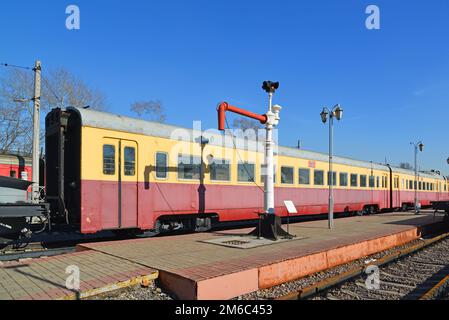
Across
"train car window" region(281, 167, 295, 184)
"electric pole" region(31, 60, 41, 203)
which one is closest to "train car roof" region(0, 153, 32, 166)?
"electric pole" region(31, 60, 41, 203)

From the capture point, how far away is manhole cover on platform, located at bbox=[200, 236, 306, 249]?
9086 mm

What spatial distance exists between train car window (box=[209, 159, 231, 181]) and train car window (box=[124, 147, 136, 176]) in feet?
9.53

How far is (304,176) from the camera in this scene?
16844 millimetres

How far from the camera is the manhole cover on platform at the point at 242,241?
9086mm

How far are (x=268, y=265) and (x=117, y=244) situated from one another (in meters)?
4.00

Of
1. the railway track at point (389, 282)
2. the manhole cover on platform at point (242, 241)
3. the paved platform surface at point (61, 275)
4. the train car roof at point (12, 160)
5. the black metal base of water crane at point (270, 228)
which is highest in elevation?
the train car roof at point (12, 160)

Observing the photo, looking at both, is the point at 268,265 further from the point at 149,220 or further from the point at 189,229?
the point at 189,229

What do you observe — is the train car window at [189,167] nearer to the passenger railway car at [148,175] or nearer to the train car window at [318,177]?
the passenger railway car at [148,175]

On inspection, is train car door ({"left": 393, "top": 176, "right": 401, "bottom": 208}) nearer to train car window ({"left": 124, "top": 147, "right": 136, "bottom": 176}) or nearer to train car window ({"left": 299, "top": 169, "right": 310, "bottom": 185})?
train car window ({"left": 299, "top": 169, "right": 310, "bottom": 185})

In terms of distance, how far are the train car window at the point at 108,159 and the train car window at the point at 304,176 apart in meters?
9.04

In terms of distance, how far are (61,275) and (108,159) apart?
4.22 meters

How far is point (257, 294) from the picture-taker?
6.37 meters

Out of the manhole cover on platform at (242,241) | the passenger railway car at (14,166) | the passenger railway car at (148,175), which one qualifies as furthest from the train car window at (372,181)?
the passenger railway car at (14,166)
